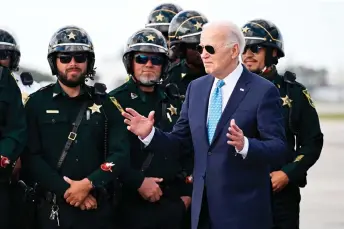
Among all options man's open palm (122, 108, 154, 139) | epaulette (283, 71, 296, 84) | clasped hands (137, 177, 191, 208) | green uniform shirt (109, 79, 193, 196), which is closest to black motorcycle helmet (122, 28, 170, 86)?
green uniform shirt (109, 79, 193, 196)

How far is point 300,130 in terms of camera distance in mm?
9188

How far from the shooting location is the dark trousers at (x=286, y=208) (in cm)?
911

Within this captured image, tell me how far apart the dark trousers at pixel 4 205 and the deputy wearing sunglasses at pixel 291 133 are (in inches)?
87.3

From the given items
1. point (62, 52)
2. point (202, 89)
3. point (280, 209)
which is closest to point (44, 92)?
point (62, 52)

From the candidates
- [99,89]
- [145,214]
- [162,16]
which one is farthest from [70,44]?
[162,16]

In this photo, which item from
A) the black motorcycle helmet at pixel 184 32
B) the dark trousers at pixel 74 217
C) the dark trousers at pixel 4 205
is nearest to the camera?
the dark trousers at pixel 74 217

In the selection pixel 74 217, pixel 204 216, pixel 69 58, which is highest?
pixel 69 58

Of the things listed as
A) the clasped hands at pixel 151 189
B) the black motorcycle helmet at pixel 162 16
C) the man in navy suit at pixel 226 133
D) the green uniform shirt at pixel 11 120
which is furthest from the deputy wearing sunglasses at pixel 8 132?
the black motorcycle helmet at pixel 162 16

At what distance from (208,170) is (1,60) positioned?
2.72 metres

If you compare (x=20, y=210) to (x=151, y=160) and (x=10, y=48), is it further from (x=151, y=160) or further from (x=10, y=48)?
(x=10, y=48)

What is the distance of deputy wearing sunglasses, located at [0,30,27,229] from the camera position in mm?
7840

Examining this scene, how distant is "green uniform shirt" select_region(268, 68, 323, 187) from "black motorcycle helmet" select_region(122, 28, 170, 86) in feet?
3.63

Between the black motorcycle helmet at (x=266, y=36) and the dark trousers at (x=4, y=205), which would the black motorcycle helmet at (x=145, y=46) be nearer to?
the black motorcycle helmet at (x=266, y=36)

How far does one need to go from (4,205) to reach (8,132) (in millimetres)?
593
